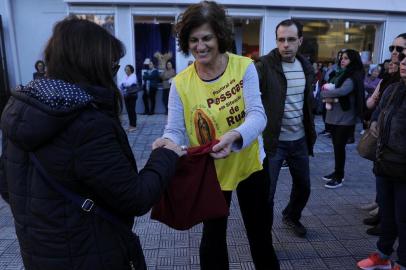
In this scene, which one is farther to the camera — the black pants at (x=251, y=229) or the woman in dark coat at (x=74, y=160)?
the black pants at (x=251, y=229)

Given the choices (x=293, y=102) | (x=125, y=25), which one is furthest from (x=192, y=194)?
(x=125, y=25)

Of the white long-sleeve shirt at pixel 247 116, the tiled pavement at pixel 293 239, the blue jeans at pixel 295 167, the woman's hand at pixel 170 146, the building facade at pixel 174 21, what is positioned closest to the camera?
the woman's hand at pixel 170 146

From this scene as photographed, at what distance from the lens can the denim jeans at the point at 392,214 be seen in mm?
2729

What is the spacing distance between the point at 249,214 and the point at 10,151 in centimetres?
162

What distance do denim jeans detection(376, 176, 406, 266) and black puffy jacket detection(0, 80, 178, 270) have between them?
1.99 meters

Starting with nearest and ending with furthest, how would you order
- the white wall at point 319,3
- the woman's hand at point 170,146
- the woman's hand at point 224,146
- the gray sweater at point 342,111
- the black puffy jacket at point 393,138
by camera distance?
the woman's hand at point 170,146 < the woman's hand at point 224,146 < the black puffy jacket at point 393,138 < the gray sweater at point 342,111 < the white wall at point 319,3

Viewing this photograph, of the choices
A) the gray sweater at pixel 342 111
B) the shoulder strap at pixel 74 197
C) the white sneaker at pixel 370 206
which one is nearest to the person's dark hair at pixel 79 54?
the shoulder strap at pixel 74 197

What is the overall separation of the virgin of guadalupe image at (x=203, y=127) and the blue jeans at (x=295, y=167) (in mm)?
1097

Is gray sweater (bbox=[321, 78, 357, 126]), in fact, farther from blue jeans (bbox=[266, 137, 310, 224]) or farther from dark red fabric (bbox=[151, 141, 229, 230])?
dark red fabric (bbox=[151, 141, 229, 230])

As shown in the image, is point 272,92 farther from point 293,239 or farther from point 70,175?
point 70,175

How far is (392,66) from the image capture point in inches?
156

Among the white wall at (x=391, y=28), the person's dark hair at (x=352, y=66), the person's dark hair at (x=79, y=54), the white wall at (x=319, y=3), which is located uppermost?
the white wall at (x=319, y=3)

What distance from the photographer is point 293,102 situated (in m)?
3.34

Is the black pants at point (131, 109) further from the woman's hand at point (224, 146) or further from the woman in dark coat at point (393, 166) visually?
the woman's hand at point (224, 146)
